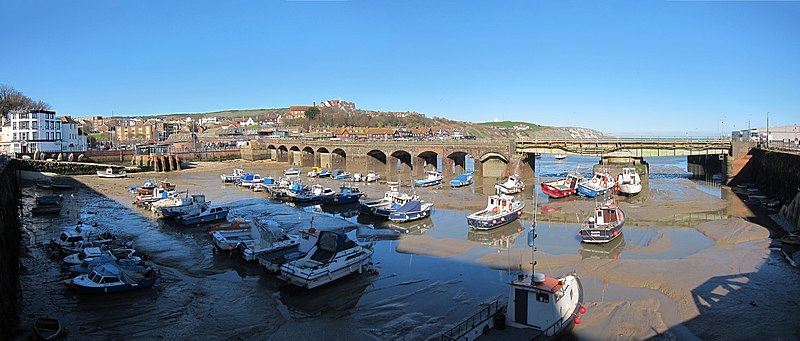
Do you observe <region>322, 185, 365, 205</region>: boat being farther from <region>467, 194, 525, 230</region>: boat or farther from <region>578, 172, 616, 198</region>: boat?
<region>578, 172, 616, 198</region>: boat

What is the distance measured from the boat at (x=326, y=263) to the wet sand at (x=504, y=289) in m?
0.59

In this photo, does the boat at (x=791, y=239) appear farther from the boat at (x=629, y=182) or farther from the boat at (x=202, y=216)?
the boat at (x=202, y=216)

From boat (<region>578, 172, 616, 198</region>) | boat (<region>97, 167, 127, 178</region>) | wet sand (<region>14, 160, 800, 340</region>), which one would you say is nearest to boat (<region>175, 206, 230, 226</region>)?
wet sand (<region>14, 160, 800, 340</region>)

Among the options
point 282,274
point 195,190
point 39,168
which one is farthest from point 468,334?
point 39,168

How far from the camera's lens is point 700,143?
172ft

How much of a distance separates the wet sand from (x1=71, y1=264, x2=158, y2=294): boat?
725 millimetres

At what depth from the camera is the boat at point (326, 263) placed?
63.9 feet

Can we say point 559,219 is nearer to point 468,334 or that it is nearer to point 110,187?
point 468,334

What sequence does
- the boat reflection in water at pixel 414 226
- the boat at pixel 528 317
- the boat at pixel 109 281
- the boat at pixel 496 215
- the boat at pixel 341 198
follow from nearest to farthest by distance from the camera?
the boat at pixel 528 317 → the boat at pixel 109 281 → the boat at pixel 496 215 → the boat reflection in water at pixel 414 226 → the boat at pixel 341 198

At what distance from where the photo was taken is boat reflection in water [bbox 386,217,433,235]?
30969 mm

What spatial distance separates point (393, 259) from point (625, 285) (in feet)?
33.4

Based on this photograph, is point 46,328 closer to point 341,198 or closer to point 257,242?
point 257,242

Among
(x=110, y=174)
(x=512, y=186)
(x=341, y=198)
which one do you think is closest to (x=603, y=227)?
(x=512, y=186)

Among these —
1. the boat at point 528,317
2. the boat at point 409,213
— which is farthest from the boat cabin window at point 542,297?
the boat at point 409,213
